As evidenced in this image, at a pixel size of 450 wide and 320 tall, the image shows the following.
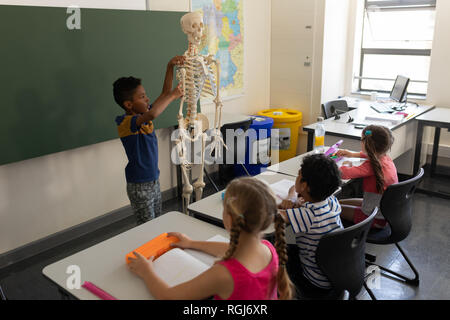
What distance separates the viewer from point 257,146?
15.7ft

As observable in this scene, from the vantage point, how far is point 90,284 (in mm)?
1611

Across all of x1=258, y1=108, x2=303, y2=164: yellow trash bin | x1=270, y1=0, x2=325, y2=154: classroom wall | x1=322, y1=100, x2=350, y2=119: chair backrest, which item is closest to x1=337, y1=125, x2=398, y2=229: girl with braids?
x1=322, y1=100, x2=350, y2=119: chair backrest

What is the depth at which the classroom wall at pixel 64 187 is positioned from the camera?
314 centimetres

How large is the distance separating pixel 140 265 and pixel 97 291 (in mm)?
191

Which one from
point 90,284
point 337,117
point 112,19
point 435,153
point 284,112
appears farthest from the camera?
point 284,112

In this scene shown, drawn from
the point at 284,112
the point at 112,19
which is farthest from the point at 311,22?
the point at 112,19

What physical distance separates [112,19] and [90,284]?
8.13 ft

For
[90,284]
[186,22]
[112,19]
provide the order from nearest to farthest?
1. [90,284]
2. [186,22]
3. [112,19]

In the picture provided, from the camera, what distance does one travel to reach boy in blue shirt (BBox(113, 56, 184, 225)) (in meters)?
2.51

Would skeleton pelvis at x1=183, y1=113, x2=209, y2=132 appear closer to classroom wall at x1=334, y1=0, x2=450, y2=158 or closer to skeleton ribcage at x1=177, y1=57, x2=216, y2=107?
skeleton ribcage at x1=177, y1=57, x2=216, y2=107

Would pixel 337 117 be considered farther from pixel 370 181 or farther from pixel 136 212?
pixel 136 212

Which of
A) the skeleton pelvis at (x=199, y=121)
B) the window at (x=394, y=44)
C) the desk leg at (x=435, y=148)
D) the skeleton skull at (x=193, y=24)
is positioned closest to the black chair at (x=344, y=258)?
the skeleton pelvis at (x=199, y=121)

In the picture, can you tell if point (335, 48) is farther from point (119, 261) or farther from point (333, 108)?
point (119, 261)

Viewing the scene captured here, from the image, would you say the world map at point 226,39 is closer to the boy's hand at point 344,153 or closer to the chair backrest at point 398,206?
the boy's hand at point 344,153
